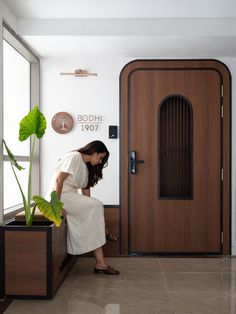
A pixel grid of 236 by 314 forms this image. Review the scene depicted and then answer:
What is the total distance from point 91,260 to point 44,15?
2.50 meters

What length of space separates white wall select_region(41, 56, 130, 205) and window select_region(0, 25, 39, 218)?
0.46 ft

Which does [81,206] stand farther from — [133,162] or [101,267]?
[133,162]

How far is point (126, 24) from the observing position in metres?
4.14

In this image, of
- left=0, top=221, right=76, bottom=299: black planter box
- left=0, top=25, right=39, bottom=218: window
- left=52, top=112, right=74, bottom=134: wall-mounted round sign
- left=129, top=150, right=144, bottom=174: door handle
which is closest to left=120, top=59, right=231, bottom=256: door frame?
left=129, top=150, right=144, bottom=174: door handle

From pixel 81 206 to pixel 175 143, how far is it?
148 cm

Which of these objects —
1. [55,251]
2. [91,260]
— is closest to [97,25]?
[55,251]

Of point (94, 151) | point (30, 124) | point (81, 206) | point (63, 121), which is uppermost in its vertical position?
point (63, 121)

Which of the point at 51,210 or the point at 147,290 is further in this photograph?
the point at 147,290

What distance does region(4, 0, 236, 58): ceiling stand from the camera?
3758 mm

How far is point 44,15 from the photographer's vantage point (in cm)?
405

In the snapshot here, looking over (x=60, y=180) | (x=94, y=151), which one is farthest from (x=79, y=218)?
(x=94, y=151)

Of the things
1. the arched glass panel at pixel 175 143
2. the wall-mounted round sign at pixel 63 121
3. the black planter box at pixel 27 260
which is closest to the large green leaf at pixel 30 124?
the black planter box at pixel 27 260

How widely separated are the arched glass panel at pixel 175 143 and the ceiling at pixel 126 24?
685 millimetres

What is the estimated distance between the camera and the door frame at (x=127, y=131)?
16.0ft
